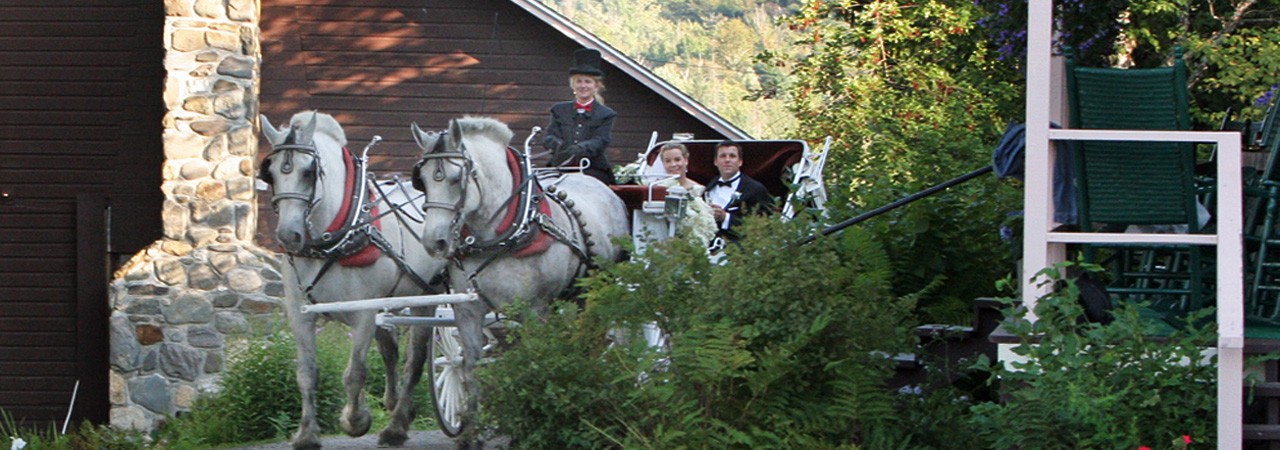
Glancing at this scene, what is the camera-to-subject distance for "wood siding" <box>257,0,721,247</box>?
1758cm

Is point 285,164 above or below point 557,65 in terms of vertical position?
below

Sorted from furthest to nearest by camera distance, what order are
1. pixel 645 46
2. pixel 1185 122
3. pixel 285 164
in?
pixel 645 46 < pixel 285 164 < pixel 1185 122

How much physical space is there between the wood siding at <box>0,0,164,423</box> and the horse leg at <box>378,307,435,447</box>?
8.00 metres

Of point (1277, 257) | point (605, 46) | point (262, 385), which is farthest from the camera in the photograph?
point (605, 46)

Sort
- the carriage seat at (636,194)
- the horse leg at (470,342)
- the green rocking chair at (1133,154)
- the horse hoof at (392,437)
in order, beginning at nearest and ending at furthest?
the green rocking chair at (1133,154)
the horse leg at (470,342)
the carriage seat at (636,194)
the horse hoof at (392,437)

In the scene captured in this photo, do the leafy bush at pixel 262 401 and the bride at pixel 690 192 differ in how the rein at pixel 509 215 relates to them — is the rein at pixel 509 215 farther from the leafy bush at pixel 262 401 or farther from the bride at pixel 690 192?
the leafy bush at pixel 262 401

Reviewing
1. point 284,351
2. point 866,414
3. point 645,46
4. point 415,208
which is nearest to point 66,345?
point 284,351

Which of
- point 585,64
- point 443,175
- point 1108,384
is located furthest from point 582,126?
point 1108,384

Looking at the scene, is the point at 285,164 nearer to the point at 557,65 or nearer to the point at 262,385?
the point at 262,385

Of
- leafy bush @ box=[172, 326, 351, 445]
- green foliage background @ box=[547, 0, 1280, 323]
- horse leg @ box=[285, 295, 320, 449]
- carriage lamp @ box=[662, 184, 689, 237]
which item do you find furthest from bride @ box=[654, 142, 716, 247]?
leafy bush @ box=[172, 326, 351, 445]

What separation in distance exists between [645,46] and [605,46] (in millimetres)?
49757

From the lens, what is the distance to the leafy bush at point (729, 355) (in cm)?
716

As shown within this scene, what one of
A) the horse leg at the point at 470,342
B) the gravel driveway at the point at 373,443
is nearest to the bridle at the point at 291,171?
the horse leg at the point at 470,342

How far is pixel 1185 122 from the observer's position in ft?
23.5
